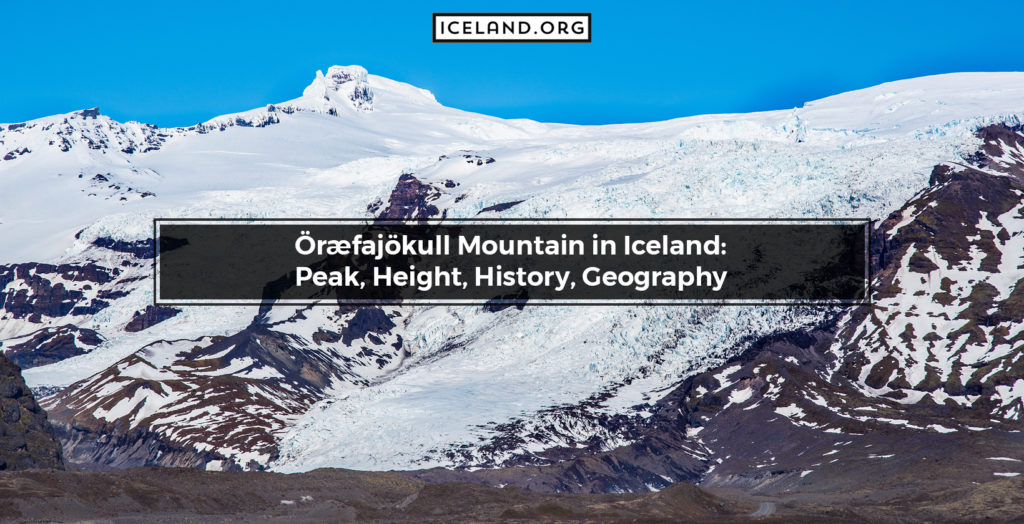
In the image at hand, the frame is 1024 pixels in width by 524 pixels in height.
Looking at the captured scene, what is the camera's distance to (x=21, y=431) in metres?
126

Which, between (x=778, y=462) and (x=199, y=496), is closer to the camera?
(x=199, y=496)

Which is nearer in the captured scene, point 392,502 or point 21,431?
point 392,502

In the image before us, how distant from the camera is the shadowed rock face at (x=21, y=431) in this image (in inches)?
4815

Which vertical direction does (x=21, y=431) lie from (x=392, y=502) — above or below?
above

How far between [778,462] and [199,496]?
90.3 metres

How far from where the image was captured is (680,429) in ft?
651

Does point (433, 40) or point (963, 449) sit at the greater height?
point (433, 40)

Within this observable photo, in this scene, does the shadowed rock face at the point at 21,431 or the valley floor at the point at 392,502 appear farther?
the shadowed rock face at the point at 21,431

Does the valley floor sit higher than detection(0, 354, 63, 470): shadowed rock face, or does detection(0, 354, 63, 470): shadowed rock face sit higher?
detection(0, 354, 63, 470): shadowed rock face

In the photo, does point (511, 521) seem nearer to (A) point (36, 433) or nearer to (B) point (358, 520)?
(B) point (358, 520)

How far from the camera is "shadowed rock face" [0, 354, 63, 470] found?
122 meters

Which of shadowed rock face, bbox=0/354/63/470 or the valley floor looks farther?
shadowed rock face, bbox=0/354/63/470

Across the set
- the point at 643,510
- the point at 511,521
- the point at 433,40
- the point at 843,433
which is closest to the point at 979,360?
the point at 843,433

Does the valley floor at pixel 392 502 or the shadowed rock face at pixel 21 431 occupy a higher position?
the shadowed rock face at pixel 21 431
